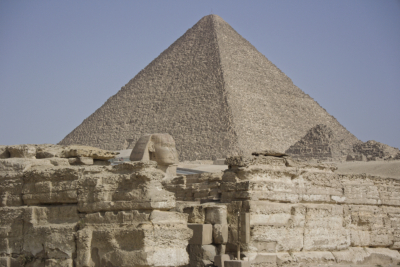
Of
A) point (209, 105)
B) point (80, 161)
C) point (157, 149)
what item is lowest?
point (80, 161)

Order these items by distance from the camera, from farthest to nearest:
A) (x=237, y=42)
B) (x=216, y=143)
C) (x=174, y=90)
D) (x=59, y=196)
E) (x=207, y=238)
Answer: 1. (x=237, y=42)
2. (x=174, y=90)
3. (x=216, y=143)
4. (x=207, y=238)
5. (x=59, y=196)

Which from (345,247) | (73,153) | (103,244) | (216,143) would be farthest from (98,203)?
(216,143)

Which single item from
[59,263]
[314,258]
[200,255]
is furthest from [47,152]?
[314,258]

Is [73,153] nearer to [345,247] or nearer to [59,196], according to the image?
[59,196]

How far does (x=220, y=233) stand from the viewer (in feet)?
26.6

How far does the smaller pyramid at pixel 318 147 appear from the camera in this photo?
71.6 meters

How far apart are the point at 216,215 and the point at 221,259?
0.54 metres

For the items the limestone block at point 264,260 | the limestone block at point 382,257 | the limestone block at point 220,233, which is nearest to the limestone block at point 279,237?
the limestone block at point 264,260

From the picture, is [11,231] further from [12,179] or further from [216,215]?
[216,215]

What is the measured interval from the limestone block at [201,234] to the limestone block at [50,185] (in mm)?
1400

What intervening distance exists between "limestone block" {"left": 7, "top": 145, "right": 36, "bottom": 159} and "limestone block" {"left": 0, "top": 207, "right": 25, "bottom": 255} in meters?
0.70

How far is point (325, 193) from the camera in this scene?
9344mm

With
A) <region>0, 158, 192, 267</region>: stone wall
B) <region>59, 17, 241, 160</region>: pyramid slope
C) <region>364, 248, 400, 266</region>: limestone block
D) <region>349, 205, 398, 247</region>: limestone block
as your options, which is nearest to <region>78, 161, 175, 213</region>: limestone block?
<region>0, 158, 192, 267</region>: stone wall

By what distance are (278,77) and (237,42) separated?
9.11 meters
